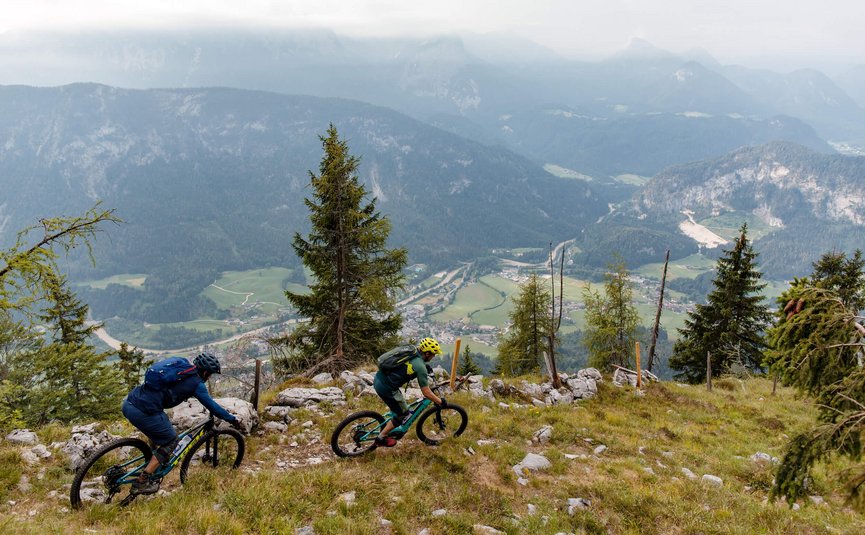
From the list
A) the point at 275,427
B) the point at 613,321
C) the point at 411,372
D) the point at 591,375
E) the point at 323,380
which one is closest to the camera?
the point at 411,372

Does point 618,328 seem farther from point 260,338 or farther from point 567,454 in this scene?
point 260,338

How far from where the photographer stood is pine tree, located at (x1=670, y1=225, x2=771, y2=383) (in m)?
34.4

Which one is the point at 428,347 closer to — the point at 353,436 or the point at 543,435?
the point at 353,436

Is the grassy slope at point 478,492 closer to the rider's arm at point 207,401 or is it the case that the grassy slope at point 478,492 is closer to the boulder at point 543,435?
the boulder at point 543,435

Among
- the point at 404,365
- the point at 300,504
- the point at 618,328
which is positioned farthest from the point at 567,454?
the point at 618,328

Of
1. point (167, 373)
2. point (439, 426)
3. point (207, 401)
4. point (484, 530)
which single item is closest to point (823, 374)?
point (484, 530)

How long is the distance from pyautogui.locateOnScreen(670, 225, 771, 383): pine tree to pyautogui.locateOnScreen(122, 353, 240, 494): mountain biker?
36805 millimetres

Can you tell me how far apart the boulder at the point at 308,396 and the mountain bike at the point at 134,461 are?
3038mm

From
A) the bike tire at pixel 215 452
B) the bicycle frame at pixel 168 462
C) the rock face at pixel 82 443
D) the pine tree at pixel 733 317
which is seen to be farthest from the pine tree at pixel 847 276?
Result: the rock face at pixel 82 443

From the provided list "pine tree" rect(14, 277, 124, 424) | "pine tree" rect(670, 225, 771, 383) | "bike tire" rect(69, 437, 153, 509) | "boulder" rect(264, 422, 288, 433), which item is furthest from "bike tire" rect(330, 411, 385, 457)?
"pine tree" rect(670, 225, 771, 383)

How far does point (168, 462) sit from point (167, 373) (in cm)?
181

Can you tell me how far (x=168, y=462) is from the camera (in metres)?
8.07

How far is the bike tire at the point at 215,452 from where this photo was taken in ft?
28.2

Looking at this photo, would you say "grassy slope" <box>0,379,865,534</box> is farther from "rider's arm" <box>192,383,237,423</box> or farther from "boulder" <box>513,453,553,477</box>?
"rider's arm" <box>192,383,237,423</box>
